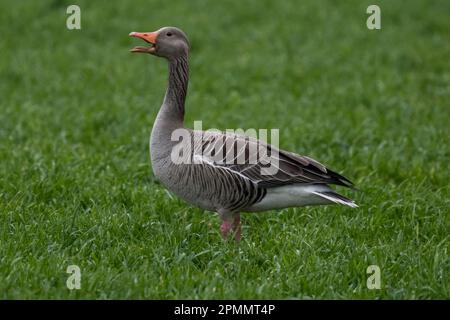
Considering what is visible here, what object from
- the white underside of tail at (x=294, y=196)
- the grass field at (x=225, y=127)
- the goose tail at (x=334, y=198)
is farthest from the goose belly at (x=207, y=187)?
the goose tail at (x=334, y=198)

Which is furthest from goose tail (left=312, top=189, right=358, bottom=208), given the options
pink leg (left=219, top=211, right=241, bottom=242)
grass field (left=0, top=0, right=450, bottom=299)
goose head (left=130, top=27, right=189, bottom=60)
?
goose head (left=130, top=27, right=189, bottom=60)

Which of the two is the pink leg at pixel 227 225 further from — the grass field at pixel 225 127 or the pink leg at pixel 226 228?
the grass field at pixel 225 127

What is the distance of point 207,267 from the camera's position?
5.43 metres

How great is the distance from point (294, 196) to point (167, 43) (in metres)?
1.58

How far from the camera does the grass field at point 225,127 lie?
5.30 metres

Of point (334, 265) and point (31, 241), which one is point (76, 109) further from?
point (334, 265)

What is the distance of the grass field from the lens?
17.4 feet

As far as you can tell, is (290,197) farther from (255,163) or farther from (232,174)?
(232,174)

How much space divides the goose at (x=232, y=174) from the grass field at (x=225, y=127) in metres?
0.33

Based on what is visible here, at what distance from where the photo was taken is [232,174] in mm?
5754

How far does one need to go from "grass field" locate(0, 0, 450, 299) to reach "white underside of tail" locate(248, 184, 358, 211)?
0.30 m

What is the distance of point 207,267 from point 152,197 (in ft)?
5.25
